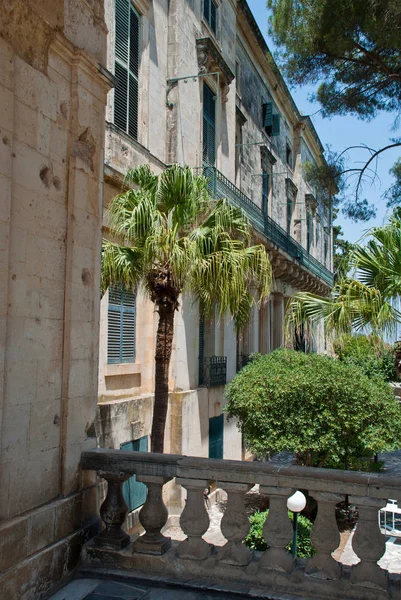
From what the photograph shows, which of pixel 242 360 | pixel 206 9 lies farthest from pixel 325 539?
pixel 206 9

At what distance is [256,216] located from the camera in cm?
1703

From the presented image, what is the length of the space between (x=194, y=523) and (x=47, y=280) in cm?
175

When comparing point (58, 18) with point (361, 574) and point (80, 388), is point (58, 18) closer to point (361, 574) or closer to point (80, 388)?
point (80, 388)

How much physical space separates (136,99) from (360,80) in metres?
4.31

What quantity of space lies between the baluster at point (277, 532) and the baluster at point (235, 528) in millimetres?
120

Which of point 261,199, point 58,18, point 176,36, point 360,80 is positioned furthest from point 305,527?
point 261,199

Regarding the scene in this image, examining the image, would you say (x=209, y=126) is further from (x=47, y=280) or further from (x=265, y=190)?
(x=47, y=280)

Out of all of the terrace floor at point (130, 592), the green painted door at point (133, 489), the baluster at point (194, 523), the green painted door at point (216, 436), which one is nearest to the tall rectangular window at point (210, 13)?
the green painted door at point (216, 436)

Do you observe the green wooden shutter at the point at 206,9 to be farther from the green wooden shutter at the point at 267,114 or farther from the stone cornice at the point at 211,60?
the green wooden shutter at the point at 267,114

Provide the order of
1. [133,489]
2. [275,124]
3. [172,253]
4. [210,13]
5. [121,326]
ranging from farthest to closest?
[275,124]
[210,13]
[121,326]
[133,489]
[172,253]

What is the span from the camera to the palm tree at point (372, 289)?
8.37 metres

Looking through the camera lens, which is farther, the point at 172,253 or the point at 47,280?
the point at 172,253

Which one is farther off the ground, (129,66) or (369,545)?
(129,66)

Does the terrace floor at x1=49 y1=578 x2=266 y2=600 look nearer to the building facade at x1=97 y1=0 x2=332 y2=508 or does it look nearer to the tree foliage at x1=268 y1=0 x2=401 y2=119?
the building facade at x1=97 y1=0 x2=332 y2=508
